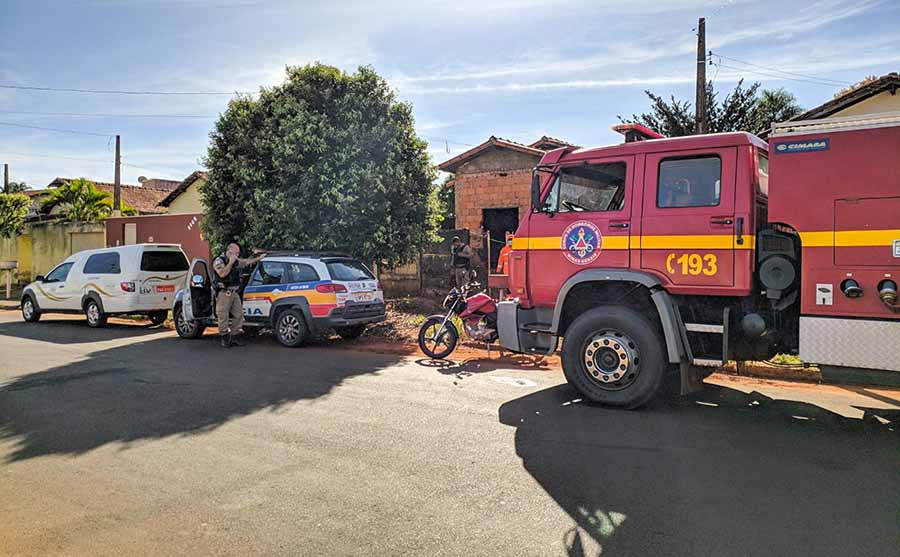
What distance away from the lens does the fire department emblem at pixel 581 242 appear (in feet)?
22.4

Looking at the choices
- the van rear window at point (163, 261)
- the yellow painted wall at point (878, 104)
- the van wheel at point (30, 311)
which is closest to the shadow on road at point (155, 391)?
the van rear window at point (163, 261)

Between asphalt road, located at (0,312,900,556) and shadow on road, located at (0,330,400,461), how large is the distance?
45mm

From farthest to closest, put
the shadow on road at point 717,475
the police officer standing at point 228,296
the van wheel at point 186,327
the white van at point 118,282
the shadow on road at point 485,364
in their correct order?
1. the white van at point 118,282
2. the van wheel at point 186,327
3. the police officer standing at point 228,296
4. the shadow on road at point 485,364
5. the shadow on road at point 717,475

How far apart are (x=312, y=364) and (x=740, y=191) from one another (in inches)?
245

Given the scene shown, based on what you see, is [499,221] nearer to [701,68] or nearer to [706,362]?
[701,68]

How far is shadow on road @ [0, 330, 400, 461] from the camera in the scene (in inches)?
238

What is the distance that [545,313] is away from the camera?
24.1 ft

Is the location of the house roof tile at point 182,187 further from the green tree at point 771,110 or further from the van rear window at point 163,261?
the green tree at point 771,110

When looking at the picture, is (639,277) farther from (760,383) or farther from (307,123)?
(307,123)

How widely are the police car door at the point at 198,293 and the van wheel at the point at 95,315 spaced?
357cm

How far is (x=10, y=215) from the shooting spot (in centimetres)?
2761

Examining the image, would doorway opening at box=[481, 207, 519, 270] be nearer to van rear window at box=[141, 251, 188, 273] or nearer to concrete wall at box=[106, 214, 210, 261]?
van rear window at box=[141, 251, 188, 273]

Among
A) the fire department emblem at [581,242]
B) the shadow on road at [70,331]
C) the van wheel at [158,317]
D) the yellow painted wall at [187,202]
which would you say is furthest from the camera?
the yellow painted wall at [187,202]

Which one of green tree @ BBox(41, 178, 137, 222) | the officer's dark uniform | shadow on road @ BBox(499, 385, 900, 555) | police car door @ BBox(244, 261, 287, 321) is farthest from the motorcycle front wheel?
green tree @ BBox(41, 178, 137, 222)
